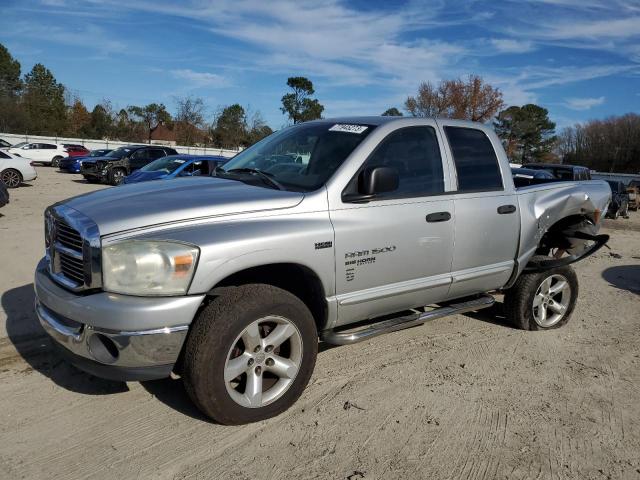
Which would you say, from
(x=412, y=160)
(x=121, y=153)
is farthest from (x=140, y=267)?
(x=121, y=153)

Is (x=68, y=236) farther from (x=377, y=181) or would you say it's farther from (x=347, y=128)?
(x=347, y=128)

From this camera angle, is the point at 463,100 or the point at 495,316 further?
the point at 463,100

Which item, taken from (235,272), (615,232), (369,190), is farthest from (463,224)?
(615,232)

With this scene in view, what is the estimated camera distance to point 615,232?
51.2 ft

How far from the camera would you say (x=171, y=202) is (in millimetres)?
3189

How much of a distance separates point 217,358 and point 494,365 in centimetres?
251

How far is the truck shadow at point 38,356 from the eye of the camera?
3.71 m

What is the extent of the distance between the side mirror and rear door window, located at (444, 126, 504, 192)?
94 cm

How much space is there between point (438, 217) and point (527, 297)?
1717 millimetres

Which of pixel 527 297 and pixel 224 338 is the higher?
pixel 224 338

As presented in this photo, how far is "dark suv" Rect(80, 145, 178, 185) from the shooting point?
2077cm

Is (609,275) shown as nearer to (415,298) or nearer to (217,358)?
(415,298)

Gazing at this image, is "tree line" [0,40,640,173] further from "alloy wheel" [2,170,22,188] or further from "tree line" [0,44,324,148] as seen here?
"alloy wheel" [2,170,22,188]

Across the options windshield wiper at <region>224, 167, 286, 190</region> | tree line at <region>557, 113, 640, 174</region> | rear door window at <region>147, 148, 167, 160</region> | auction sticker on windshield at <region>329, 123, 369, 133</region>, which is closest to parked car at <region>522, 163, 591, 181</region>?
rear door window at <region>147, 148, 167, 160</region>
